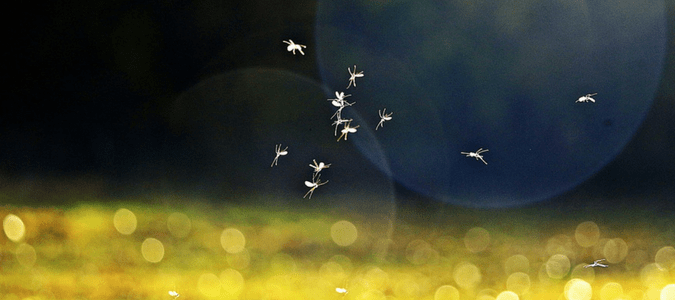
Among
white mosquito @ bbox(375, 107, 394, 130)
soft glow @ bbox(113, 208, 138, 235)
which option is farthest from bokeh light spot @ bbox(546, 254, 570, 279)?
soft glow @ bbox(113, 208, 138, 235)

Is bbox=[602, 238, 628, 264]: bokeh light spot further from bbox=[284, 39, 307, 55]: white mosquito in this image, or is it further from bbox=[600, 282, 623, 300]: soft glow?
bbox=[284, 39, 307, 55]: white mosquito

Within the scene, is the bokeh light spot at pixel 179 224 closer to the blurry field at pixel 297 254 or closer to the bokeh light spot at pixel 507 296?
the blurry field at pixel 297 254

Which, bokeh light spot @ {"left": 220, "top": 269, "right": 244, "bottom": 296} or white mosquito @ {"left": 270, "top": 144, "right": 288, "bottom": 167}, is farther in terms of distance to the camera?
white mosquito @ {"left": 270, "top": 144, "right": 288, "bottom": 167}

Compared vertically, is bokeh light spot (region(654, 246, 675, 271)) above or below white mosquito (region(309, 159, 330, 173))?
below

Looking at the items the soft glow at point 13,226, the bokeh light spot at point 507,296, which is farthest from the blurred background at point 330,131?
the bokeh light spot at point 507,296

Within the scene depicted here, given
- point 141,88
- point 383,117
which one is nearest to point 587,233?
point 383,117

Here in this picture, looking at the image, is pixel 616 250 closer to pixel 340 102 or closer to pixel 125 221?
pixel 340 102

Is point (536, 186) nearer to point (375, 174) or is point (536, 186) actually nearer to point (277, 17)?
point (375, 174)
